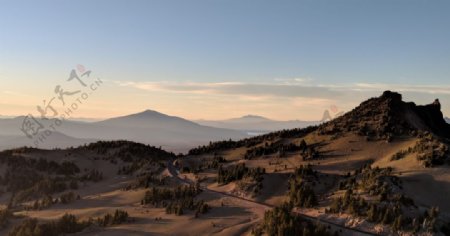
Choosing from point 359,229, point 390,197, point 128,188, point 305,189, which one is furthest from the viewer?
point 128,188

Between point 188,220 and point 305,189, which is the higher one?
point 305,189

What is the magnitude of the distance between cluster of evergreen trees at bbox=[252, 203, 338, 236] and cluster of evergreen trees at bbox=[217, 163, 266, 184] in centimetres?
1010

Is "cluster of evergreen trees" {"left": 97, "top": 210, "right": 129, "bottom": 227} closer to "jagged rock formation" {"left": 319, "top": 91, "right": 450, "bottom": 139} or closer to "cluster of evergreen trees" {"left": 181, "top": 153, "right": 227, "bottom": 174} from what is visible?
"cluster of evergreen trees" {"left": 181, "top": 153, "right": 227, "bottom": 174}

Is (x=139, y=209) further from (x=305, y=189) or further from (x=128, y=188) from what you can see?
(x=305, y=189)

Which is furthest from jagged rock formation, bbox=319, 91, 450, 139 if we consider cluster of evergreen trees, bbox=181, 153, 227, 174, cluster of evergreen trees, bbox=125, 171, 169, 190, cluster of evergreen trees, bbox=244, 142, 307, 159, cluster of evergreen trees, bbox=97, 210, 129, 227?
cluster of evergreen trees, bbox=97, 210, 129, 227

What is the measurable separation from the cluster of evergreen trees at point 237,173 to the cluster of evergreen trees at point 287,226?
33.1ft

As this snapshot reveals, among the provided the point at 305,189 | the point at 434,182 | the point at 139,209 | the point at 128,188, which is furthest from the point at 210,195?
the point at 434,182

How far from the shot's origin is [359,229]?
75.0 feet

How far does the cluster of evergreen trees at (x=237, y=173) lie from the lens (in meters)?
34.4

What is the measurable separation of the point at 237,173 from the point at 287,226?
14.4 meters

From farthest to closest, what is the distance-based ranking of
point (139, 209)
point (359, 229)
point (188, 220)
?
point (139, 209)
point (188, 220)
point (359, 229)

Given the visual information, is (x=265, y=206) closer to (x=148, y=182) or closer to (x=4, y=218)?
(x=148, y=182)

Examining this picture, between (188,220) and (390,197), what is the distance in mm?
11714

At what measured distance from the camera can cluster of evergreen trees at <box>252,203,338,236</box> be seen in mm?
21875
